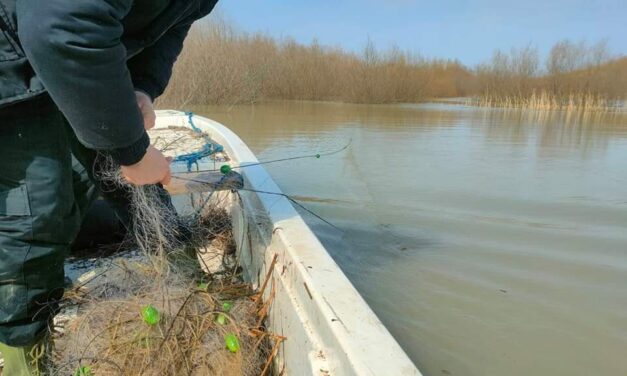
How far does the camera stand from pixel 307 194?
484 cm

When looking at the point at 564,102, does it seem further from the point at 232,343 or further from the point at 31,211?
the point at 31,211

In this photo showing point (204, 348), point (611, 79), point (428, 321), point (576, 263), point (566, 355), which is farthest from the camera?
point (611, 79)

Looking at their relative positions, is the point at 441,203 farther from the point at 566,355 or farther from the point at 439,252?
the point at 566,355

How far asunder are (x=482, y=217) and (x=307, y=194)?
5.63ft

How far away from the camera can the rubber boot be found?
53.8 inches

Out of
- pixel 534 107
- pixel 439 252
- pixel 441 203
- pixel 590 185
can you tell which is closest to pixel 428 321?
pixel 439 252

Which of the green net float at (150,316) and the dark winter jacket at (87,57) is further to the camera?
the green net float at (150,316)

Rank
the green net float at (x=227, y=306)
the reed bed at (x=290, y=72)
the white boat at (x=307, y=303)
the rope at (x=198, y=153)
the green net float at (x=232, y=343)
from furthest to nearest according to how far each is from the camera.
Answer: the reed bed at (x=290, y=72), the rope at (x=198, y=153), the green net float at (x=227, y=306), the green net float at (x=232, y=343), the white boat at (x=307, y=303)

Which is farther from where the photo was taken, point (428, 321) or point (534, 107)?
point (534, 107)

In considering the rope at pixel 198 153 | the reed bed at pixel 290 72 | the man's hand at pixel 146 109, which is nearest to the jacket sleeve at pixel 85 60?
the man's hand at pixel 146 109

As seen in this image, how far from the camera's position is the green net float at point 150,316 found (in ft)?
4.70

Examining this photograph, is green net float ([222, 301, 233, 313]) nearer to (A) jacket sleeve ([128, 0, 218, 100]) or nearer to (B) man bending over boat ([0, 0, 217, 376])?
(B) man bending over boat ([0, 0, 217, 376])

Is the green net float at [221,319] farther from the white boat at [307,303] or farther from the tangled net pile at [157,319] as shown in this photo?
the white boat at [307,303]

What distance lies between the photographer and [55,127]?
1.26 meters
